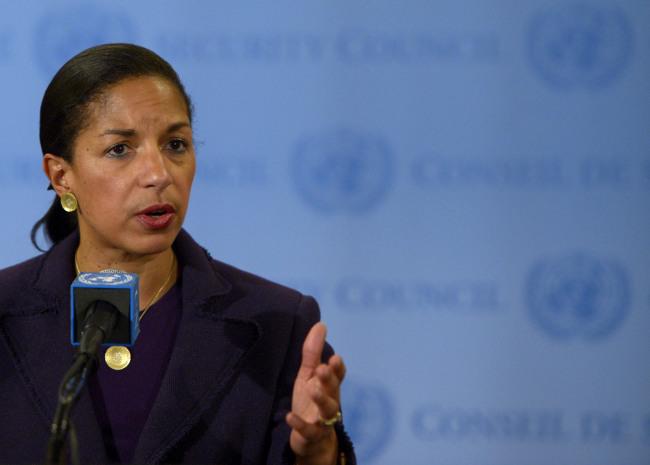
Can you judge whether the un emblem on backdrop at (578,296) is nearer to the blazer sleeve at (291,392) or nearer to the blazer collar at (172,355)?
the blazer sleeve at (291,392)

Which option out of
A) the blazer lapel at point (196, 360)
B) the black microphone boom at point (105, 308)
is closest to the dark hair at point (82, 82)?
the blazer lapel at point (196, 360)

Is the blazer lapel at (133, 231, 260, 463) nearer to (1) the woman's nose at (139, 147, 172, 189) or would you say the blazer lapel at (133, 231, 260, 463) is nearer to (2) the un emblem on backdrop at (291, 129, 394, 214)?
(1) the woman's nose at (139, 147, 172, 189)

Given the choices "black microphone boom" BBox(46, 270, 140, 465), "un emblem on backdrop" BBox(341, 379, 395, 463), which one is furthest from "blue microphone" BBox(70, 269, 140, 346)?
"un emblem on backdrop" BBox(341, 379, 395, 463)

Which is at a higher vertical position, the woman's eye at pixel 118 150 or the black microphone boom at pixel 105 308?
the woman's eye at pixel 118 150

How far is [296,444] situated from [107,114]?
2.46 ft

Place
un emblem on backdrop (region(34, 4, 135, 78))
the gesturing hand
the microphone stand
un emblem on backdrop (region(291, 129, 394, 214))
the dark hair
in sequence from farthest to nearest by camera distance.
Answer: un emblem on backdrop (region(291, 129, 394, 214)) < un emblem on backdrop (region(34, 4, 135, 78)) < the dark hair < the gesturing hand < the microphone stand

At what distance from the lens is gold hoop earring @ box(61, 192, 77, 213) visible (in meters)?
1.74

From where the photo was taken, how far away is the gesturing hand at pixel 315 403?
131cm

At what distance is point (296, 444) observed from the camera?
1.46 meters

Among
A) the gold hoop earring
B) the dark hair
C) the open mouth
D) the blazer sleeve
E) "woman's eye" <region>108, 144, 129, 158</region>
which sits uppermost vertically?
the dark hair

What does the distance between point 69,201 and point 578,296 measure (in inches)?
65.7


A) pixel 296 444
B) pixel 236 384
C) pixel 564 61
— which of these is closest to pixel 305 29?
pixel 564 61

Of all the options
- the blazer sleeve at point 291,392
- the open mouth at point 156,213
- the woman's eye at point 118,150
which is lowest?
the blazer sleeve at point 291,392

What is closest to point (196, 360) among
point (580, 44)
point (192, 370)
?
point (192, 370)
